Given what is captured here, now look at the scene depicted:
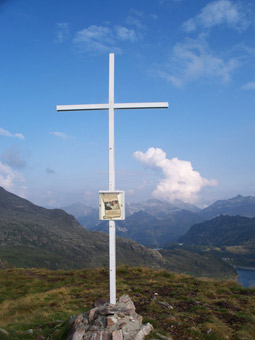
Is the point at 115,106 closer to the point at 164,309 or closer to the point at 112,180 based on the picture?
the point at 112,180

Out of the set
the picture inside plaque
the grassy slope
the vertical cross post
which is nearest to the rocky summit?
the grassy slope

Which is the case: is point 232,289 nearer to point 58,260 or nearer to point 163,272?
point 163,272

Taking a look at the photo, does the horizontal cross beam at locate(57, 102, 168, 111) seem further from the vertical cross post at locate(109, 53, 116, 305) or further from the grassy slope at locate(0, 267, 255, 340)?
the grassy slope at locate(0, 267, 255, 340)

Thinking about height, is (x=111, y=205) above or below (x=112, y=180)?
below

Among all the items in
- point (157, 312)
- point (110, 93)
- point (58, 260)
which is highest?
point (110, 93)

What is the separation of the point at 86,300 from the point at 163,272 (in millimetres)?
11111

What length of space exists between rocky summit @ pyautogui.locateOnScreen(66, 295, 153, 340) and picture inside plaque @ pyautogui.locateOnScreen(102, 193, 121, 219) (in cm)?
303

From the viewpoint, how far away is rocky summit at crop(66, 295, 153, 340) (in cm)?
720

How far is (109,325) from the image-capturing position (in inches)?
295

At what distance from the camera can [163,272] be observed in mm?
23828

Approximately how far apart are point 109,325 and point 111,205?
3.55 meters

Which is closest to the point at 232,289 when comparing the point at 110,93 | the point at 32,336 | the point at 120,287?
the point at 120,287

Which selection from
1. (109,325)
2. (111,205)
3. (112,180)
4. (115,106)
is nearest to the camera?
(109,325)

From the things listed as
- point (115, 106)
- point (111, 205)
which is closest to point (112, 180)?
point (111, 205)
